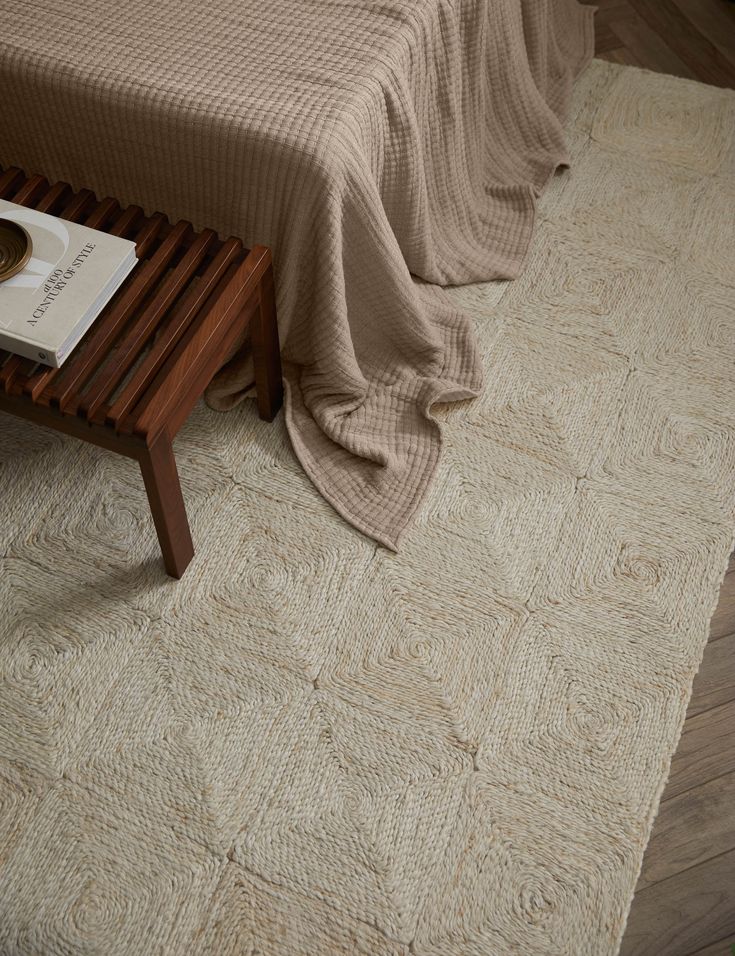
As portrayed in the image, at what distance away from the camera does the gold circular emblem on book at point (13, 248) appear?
1.04 m

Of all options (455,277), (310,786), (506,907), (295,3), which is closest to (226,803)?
(310,786)

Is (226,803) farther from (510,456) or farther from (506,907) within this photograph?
(510,456)

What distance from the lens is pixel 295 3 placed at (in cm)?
133

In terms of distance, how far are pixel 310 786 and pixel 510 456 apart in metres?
0.57

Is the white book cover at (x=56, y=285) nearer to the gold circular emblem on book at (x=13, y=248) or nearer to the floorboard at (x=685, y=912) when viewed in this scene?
the gold circular emblem on book at (x=13, y=248)

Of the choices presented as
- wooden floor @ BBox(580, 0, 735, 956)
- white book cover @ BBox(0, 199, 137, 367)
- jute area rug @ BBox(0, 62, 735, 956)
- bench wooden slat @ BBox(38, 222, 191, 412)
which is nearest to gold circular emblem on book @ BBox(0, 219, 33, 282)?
white book cover @ BBox(0, 199, 137, 367)

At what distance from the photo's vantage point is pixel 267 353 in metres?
1.29

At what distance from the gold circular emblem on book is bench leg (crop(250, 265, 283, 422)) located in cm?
29

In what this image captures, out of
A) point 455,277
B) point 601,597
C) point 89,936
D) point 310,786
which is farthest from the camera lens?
point 455,277

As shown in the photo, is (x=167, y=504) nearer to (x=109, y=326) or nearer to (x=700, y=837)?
(x=109, y=326)

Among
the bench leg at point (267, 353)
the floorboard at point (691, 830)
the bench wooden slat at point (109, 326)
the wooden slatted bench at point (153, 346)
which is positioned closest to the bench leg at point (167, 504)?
the wooden slatted bench at point (153, 346)

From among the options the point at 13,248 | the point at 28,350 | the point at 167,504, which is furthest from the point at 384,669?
the point at 13,248

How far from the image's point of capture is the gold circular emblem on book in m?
1.04

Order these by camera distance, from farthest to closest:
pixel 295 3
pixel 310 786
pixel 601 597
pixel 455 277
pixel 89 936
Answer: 1. pixel 455 277
2. pixel 295 3
3. pixel 601 597
4. pixel 310 786
5. pixel 89 936
